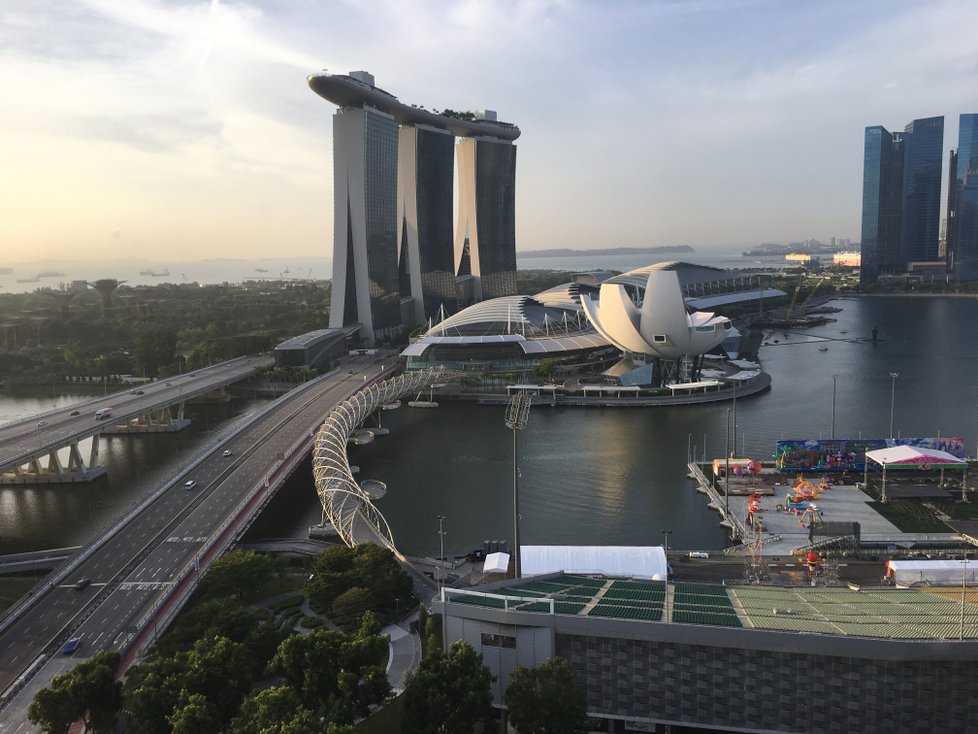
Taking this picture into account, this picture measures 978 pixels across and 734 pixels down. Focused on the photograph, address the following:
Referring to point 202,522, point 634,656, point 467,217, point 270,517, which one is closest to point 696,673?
point 634,656

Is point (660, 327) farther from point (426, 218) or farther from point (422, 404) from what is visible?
point (426, 218)

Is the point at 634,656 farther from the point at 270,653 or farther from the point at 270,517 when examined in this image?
the point at 270,517

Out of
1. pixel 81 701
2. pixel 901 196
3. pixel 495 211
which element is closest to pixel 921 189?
pixel 901 196

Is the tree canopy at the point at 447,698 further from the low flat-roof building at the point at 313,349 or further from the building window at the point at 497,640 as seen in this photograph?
the low flat-roof building at the point at 313,349

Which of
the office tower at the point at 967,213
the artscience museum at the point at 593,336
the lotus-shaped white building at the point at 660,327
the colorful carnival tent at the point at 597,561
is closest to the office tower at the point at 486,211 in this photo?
the artscience museum at the point at 593,336

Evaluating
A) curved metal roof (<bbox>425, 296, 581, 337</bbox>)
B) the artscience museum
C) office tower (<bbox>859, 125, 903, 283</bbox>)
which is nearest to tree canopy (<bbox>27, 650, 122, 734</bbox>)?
the artscience museum

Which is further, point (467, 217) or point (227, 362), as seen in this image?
point (467, 217)
